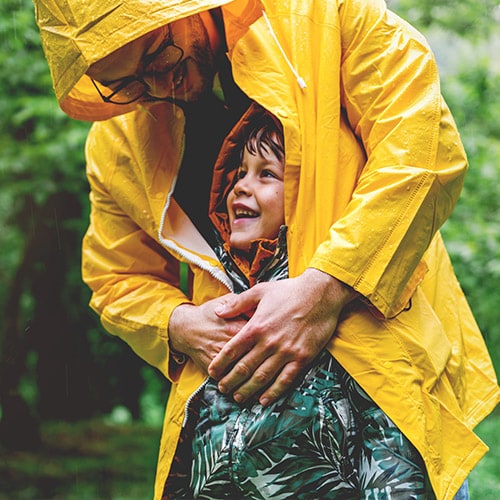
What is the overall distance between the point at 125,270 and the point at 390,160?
1092 mm

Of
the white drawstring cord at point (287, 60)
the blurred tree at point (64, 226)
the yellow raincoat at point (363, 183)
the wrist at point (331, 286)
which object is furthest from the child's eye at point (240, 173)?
the blurred tree at point (64, 226)

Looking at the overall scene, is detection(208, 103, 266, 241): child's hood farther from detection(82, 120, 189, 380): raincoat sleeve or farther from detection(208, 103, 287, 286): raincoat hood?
detection(82, 120, 189, 380): raincoat sleeve

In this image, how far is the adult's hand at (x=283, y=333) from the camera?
2.01m

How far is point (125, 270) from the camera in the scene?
2.72 metres

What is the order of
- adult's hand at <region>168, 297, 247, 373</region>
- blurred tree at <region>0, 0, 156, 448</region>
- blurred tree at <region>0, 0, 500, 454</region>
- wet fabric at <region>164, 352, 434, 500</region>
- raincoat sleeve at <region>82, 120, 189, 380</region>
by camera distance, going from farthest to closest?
1. blurred tree at <region>0, 0, 156, 448</region>
2. blurred tree at <region>0, 0, 500, 454</region>
3. raincoat sleeve at <region>82, 120, 189, 380</region>
4. adult's hand at <region>168, 297, 247, 373</region>
5. wet fabric at <region>164, 352, 434, 500</region>

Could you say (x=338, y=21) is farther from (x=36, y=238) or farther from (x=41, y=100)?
(x=36, y=238)

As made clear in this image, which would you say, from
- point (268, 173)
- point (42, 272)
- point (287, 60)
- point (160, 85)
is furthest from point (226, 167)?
point (42, 272)

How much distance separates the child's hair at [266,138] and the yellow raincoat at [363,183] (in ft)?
0.44

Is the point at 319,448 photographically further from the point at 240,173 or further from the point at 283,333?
the point at 240,173

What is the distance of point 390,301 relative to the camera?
2.02 metres

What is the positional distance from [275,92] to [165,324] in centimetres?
81

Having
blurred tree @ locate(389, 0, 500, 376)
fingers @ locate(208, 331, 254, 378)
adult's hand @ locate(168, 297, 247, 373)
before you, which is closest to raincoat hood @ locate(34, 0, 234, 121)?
adult's hand @ locate(168, 297, 247, 373)

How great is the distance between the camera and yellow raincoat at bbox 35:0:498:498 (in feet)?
6.56

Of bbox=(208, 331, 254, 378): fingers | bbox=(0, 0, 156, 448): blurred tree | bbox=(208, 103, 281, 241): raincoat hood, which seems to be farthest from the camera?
bbox=(0, 0, 156, 448): blurred tree
